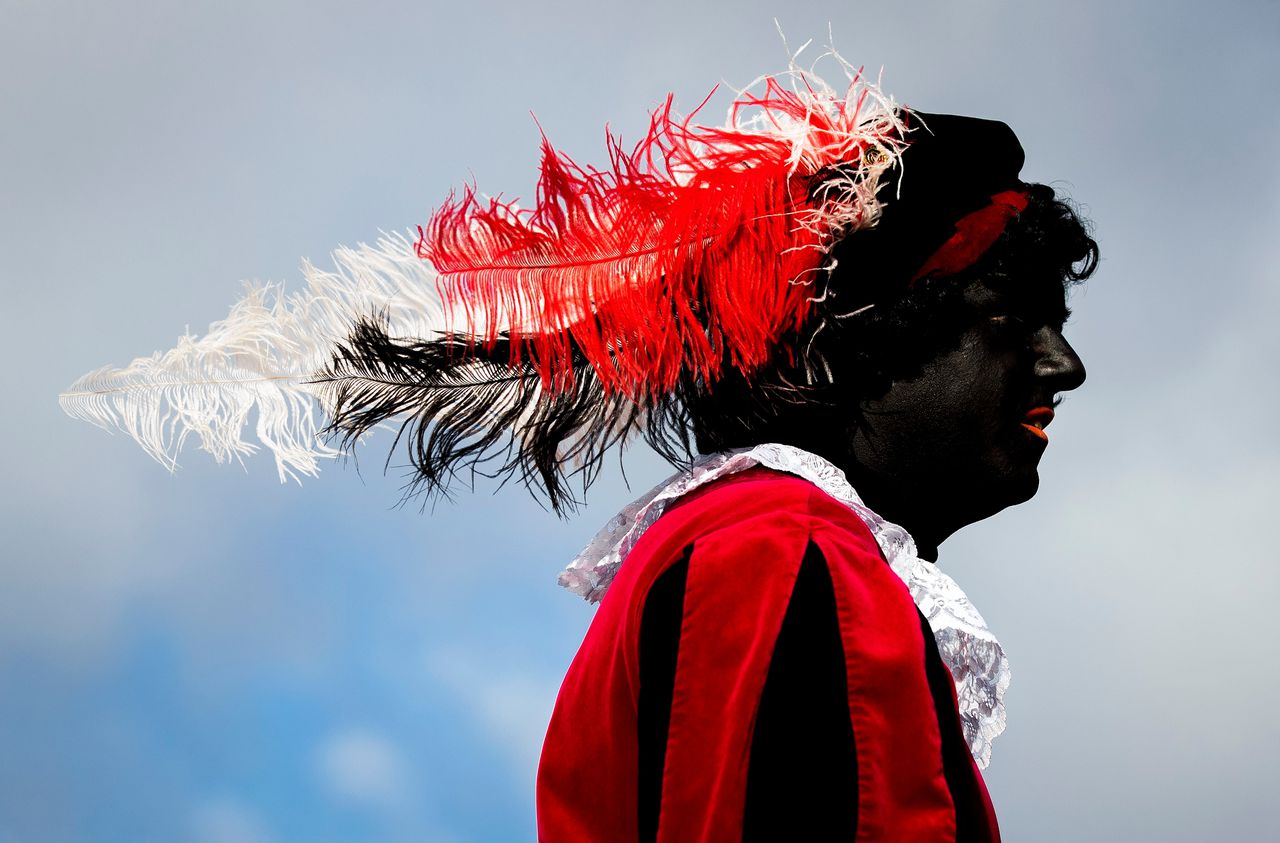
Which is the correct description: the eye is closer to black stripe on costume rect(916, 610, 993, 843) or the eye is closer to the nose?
the nose

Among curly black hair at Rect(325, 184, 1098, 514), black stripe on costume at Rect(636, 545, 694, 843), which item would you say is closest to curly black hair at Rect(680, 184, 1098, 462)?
curly black hair at Rect(325, 184, 1098, 514)

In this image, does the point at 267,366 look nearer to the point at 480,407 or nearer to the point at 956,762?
the point at 480,407

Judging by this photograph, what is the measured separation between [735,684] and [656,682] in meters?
0.09

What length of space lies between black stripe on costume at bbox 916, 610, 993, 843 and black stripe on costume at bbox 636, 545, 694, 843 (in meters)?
0.22

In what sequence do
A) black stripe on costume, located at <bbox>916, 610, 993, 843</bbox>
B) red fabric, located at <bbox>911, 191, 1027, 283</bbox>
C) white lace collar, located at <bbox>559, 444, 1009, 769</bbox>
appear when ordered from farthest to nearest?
red fabric, located at <bbox>911, 191, 1027, 283</bbox> < white lace collar, located at <bbox>559, 444, 1009, 769</bbox> < black stripe on costume, located at <bbox>916, 610, 993, 843</bbox>

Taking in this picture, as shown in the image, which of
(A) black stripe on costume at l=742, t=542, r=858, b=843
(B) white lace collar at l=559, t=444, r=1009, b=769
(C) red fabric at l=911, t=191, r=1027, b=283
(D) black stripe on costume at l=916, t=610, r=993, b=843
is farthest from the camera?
(C) red fabric at l=911, t=191, r=1027, b=283

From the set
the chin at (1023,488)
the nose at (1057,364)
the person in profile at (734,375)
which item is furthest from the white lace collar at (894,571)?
the nose at (1057,364)

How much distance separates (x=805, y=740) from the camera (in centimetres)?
100

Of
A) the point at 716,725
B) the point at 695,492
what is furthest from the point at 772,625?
the point at 695,492

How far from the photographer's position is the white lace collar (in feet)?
4.10

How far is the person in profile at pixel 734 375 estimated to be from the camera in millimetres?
1107

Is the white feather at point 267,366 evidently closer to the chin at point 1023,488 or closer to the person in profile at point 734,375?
the person in profile at point 734,375

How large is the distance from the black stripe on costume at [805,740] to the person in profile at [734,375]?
0.02m

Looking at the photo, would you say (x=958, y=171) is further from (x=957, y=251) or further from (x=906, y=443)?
(x=906, y=443)
